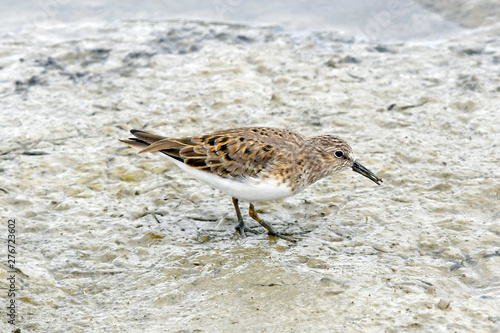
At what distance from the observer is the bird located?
559cm

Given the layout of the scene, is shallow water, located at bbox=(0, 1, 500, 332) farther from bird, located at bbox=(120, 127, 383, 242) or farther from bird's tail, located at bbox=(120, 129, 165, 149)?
bird's tail, located at bbox=(120, 129, 165, 149)

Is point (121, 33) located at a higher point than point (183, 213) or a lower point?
higher

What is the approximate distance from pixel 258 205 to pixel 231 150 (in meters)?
0.98

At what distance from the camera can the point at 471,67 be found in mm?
9125

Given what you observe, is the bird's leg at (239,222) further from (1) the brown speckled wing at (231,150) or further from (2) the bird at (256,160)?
(1) the brown speckled wing at (231,150)

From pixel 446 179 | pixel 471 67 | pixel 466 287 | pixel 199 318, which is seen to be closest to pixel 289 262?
pixel 199 318

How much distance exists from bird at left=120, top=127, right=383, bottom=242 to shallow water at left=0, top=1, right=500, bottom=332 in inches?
18.5

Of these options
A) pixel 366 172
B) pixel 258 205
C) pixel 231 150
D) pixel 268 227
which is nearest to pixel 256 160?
pixel 231 150

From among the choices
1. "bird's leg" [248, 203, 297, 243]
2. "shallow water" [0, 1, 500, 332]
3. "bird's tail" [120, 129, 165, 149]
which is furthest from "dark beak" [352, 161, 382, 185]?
"bird's tail" [120, 129, 165, 149]

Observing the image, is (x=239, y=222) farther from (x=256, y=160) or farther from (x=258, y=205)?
(x=256, y=160)

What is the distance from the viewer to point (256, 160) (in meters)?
5.63

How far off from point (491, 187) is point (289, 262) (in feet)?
7.89

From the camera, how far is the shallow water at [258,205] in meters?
4.67

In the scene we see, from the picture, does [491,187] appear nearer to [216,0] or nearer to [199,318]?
[199,318]
